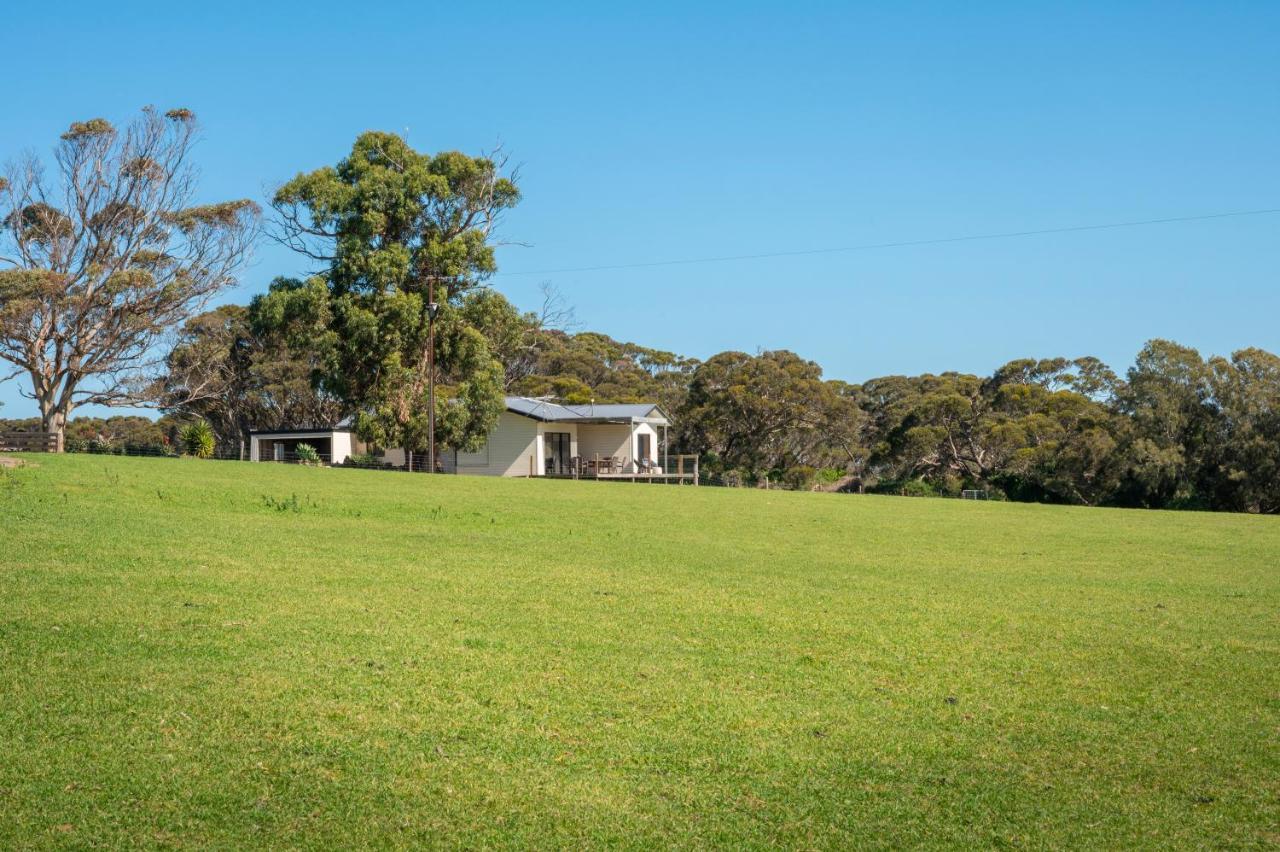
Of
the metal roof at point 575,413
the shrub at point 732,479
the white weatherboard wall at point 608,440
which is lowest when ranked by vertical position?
the shrub at point 732,479

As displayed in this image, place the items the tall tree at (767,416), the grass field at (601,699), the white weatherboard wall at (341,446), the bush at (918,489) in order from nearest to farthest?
1. the grass field at (601,699)
2. the white weatherboard wall at (341,446)
3. the bush at (918,489)
4. the tall tree at (767,416)

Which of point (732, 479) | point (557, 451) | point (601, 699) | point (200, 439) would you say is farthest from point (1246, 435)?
point (601, 699)

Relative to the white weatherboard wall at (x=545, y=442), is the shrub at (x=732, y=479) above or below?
below

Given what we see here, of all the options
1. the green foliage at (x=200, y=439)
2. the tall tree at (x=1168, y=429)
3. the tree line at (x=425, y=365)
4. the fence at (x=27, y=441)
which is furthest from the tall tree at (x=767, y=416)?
the fence at (x=27, y=441)

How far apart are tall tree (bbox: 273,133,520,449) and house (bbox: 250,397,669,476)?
3.04 meters

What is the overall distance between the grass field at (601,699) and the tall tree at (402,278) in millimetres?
26654

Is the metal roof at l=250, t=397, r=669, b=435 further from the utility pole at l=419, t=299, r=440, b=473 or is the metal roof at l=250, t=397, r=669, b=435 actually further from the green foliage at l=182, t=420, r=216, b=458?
the green foliage at l=182, t=420, r=216, b=458

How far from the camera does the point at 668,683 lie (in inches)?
299

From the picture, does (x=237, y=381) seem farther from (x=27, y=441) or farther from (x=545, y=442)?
(x=27, y=441)

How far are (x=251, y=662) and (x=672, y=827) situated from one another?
143 inches

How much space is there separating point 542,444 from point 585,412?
3479 mm

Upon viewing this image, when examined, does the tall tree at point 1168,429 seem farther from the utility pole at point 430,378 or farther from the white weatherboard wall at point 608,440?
the utility pole at point 430,378

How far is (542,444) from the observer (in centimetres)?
4716

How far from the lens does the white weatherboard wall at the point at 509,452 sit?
4681 cm
